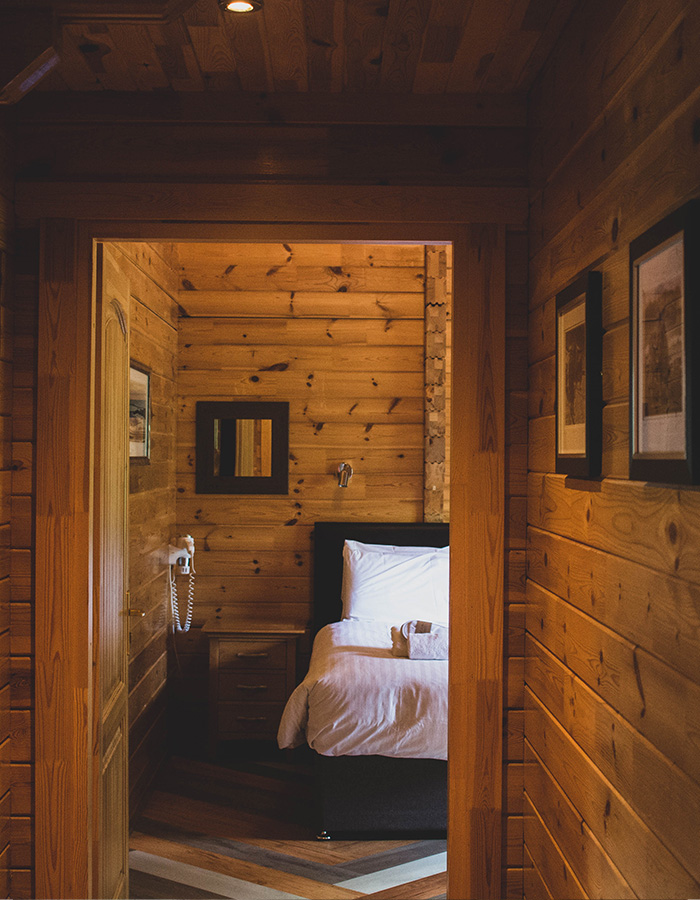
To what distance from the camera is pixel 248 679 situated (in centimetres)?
439

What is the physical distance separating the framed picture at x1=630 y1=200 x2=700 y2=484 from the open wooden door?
1.56 m

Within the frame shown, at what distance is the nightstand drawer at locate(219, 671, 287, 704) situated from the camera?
4.38 metres

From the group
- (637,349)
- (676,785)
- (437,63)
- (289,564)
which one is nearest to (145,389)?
(289,564)

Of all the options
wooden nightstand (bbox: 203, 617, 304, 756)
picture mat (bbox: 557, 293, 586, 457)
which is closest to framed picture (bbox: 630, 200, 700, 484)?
picture mat (bbox: 557, 293, 586, 457)

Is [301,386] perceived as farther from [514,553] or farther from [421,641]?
[514,553]

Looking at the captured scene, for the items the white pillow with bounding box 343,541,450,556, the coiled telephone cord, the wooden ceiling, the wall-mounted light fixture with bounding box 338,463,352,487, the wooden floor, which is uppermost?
the wooden ceiling

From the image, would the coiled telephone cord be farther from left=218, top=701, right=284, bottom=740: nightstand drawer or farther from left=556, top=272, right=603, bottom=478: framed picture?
left=556, top=272, right=603, bottom=478: framed picture

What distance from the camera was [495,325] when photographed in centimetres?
226

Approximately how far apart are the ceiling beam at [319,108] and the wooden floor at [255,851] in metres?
2.78

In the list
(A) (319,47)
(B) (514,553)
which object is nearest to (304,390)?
(B) (514,553)

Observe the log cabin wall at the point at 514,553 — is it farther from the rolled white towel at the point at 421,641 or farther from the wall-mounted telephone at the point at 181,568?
the wall-mounted telephone at the point at 181,568

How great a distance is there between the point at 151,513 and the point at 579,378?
2786 millimetres

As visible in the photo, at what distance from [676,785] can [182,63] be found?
207cm

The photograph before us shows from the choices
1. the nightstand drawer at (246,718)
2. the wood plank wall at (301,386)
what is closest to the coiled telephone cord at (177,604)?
the wood plank wall at (301,386)
